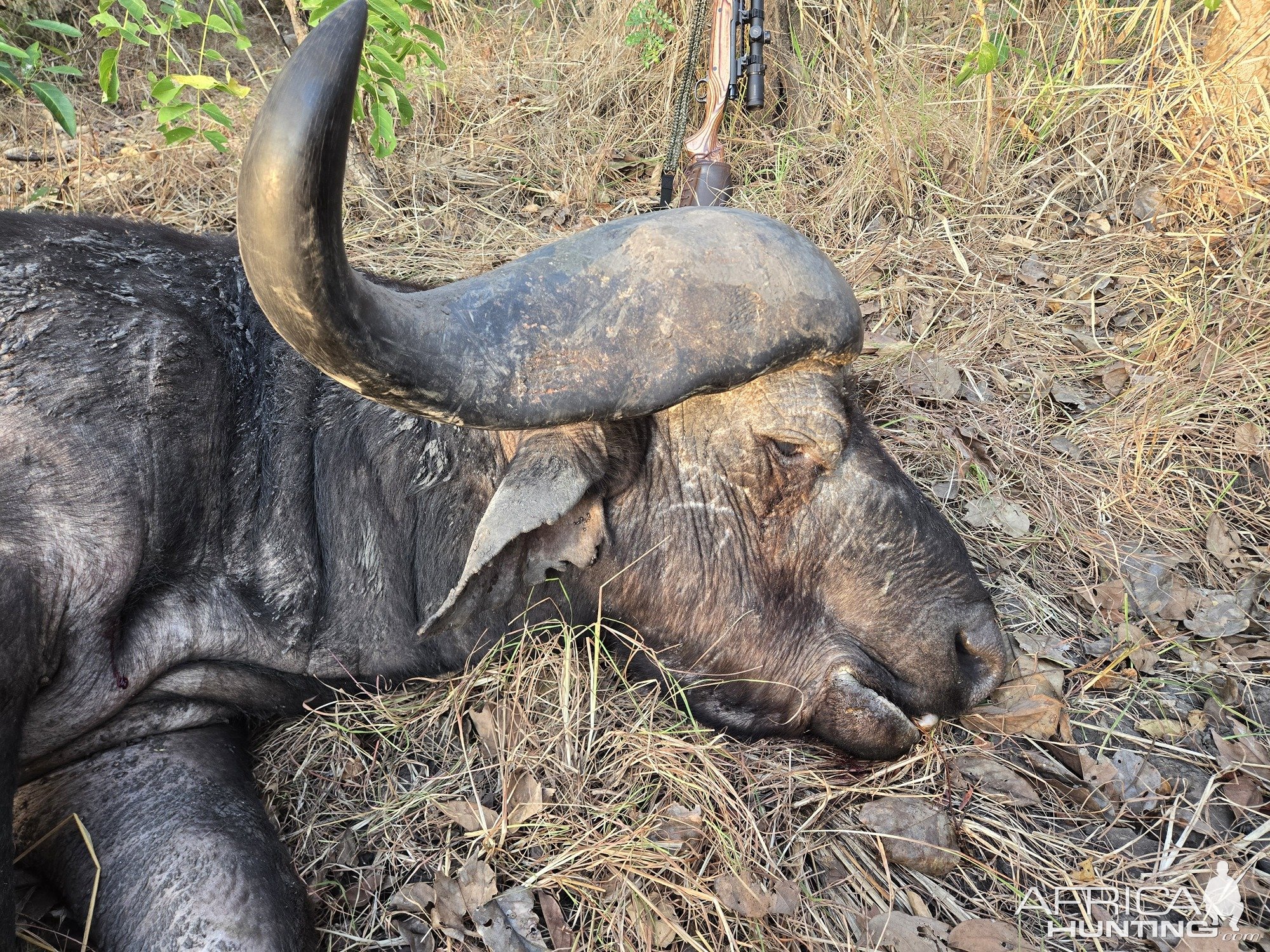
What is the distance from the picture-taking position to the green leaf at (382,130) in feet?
12.9

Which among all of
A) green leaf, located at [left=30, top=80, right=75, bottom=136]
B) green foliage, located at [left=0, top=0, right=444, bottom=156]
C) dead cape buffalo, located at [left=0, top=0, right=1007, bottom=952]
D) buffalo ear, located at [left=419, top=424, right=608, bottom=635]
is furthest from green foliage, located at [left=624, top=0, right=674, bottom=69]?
buffalo ear, located at [left=419, top=424, right=608, bottom=635]

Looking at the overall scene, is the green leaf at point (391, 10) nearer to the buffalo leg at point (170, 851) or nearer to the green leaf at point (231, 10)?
the green leaf at point (231, 10)

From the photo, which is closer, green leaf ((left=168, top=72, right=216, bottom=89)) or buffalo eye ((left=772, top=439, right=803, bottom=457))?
buffalo eye ((left=772, top=439, right=803, bottom=457))

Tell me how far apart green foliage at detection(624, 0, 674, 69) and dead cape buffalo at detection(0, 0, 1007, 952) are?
4545 mm

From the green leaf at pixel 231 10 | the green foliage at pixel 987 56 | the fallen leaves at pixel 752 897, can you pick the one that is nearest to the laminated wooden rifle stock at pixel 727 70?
the green foliage at pixel 987 56

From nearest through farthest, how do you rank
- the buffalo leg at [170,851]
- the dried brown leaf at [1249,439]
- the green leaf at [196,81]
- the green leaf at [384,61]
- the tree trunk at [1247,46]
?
the buffalo leg at [170,851]
the green leaf at [196,81]
the green leaf at [384,61]
the dried brown leaf at [1249,439]
the tree trunk at [1247,46]

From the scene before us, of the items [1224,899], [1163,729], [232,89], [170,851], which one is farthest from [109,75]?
[1224,899]

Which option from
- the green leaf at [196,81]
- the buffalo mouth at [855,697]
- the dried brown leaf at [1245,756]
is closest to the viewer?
the buffalo mouth at [855,697]

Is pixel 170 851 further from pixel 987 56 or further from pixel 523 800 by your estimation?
pixel 987 56

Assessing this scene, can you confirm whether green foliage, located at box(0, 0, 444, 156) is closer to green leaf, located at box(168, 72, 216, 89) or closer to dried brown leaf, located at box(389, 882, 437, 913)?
green leaf, located at box(168, 72, 216, 89)

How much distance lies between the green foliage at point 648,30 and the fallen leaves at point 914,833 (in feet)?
18.4

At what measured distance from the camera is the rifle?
5871 millimetres

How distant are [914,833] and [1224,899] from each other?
32.9 inches

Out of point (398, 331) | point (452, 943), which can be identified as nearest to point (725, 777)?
point (452, 943)
